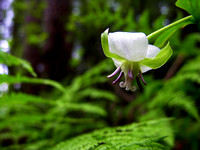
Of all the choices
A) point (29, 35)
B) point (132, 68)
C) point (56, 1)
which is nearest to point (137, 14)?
point (56, 1)

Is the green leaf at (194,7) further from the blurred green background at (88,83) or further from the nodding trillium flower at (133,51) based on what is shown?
the blurred green background at (88,83)

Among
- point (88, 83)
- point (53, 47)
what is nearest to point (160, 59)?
point (88, 83)

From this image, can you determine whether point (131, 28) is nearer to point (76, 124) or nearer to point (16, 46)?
point (76, 124)

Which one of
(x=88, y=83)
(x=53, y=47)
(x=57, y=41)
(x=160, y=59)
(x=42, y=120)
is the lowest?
(x=160, y=59)

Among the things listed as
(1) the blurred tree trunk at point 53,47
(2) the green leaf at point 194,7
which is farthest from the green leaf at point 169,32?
(1) the blurred tree trunk at point 53,47

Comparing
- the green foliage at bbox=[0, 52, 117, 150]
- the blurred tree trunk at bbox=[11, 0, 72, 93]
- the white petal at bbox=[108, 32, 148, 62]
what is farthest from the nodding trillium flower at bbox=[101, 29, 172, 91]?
the blurred tree trunk at bbox=[11, 0, 72, 93]

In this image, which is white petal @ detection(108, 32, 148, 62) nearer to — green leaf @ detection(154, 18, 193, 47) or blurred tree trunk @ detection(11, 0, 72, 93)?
green leaf @ detection(154, 18, 193, 47)

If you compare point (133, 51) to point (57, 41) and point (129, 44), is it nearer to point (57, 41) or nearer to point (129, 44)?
point (129, 44)
